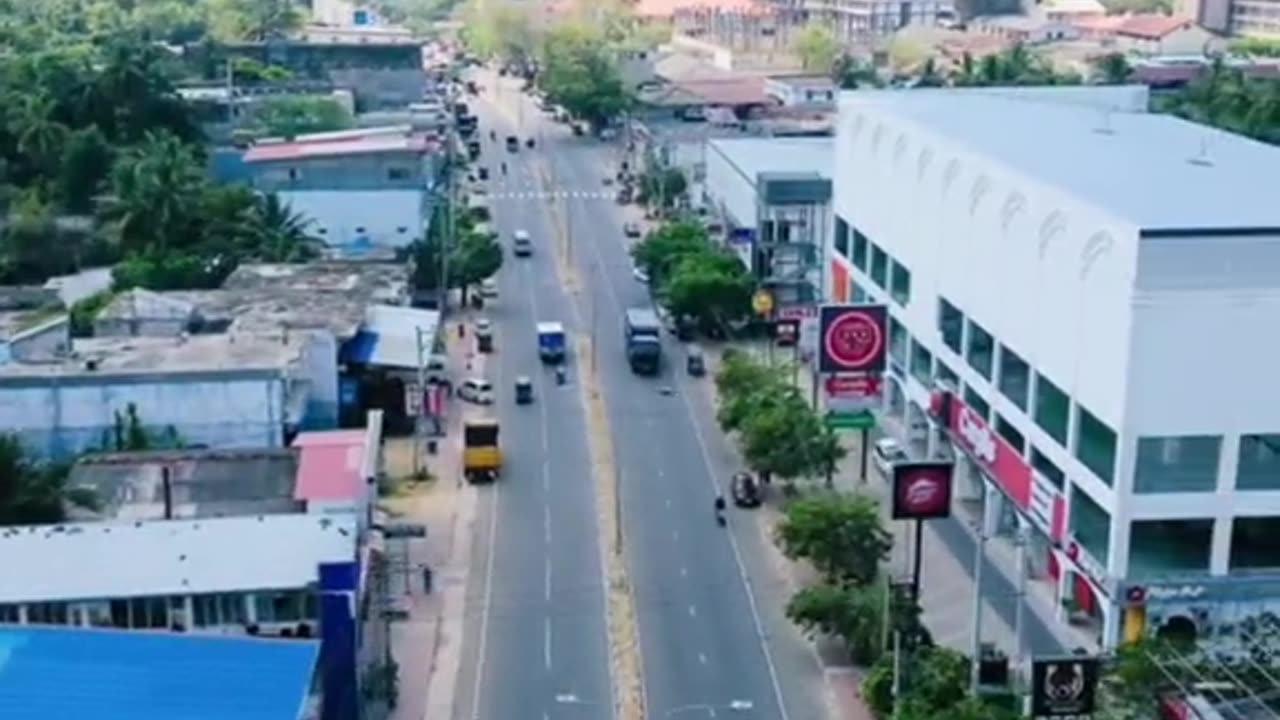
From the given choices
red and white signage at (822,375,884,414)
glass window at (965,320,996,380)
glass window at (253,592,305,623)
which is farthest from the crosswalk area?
glass window at (253,592,305,623)

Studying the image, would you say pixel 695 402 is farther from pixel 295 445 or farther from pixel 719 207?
pixel 719 207

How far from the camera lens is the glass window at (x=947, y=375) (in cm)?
5625

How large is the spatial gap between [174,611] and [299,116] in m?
75.6

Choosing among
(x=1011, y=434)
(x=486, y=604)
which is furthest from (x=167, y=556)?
(x=1011, y=434)

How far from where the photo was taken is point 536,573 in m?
49.2

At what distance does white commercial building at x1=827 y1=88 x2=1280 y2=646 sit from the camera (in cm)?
4256

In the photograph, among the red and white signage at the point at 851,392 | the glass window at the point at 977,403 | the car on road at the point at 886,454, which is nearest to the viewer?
the glass window at the point at 977,403

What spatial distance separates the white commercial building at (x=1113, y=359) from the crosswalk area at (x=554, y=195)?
180 feet

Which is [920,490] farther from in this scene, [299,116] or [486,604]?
[299,116]

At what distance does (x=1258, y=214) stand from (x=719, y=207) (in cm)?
5174

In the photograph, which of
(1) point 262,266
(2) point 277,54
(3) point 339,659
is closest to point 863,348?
(3) point 339,659

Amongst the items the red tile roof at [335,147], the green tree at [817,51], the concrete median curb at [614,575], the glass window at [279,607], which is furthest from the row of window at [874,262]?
the green tree at [817,51]

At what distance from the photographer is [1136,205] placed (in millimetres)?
46375

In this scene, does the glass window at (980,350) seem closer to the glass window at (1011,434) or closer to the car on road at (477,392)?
the glass window at (1011,434)
